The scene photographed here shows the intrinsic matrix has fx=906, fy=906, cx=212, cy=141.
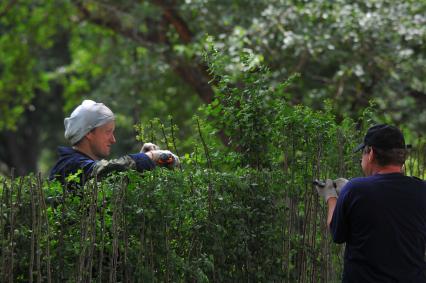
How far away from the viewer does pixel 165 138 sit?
18.6ft

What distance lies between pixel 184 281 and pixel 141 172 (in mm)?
638

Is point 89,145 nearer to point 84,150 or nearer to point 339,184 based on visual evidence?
point 84,150

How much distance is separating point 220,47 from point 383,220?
6.95 m

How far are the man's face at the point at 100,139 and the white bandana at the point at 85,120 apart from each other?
0.10 feet

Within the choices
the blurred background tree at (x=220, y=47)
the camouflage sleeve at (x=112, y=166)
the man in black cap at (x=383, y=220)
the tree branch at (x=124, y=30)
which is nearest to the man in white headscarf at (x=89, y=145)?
the camouflage sleeve at (x=112, y=166)

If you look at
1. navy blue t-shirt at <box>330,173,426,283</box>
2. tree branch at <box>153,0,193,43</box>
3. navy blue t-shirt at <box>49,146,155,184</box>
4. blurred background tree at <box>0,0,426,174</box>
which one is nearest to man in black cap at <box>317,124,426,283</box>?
navy blue t-shirt at <box>330,173,426,283</box>

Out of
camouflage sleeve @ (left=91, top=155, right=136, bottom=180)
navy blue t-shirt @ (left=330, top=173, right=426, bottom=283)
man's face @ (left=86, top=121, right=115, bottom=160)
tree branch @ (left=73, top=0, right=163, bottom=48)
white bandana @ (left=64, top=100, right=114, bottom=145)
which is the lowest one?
navy blue t-shirt @ (left=330, top=173, right=426, bottom=283)

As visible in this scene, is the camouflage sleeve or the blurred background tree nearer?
the camouflage sleeve

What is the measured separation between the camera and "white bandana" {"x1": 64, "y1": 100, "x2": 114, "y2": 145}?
5.11 meters

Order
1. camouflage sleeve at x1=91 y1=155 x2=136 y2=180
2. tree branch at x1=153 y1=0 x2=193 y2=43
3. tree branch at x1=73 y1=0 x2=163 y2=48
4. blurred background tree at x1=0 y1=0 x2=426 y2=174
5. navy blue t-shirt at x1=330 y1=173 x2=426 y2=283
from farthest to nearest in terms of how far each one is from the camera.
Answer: tree branch at x1=73 y1=0 x2=163 y2=48 → tree branch at x1=153 y1=0 x2=193 y2=43 → blurred background tree at x1=0 y1=0 x2=426 y2=174 → camouflage sleeve at x1=91 y1=155 x2=136 y2=180 → navy blue t-shirt at x1=330 y1=173 x2=426 y2=283

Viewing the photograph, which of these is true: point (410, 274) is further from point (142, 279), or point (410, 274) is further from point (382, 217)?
point (142, 279)

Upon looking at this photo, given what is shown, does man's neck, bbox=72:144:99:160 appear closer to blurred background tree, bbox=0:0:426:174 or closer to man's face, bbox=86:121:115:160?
man's face, bbox=86:121:115:160

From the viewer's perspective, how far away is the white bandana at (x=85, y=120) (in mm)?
5105

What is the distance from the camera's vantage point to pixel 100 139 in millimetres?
5148
